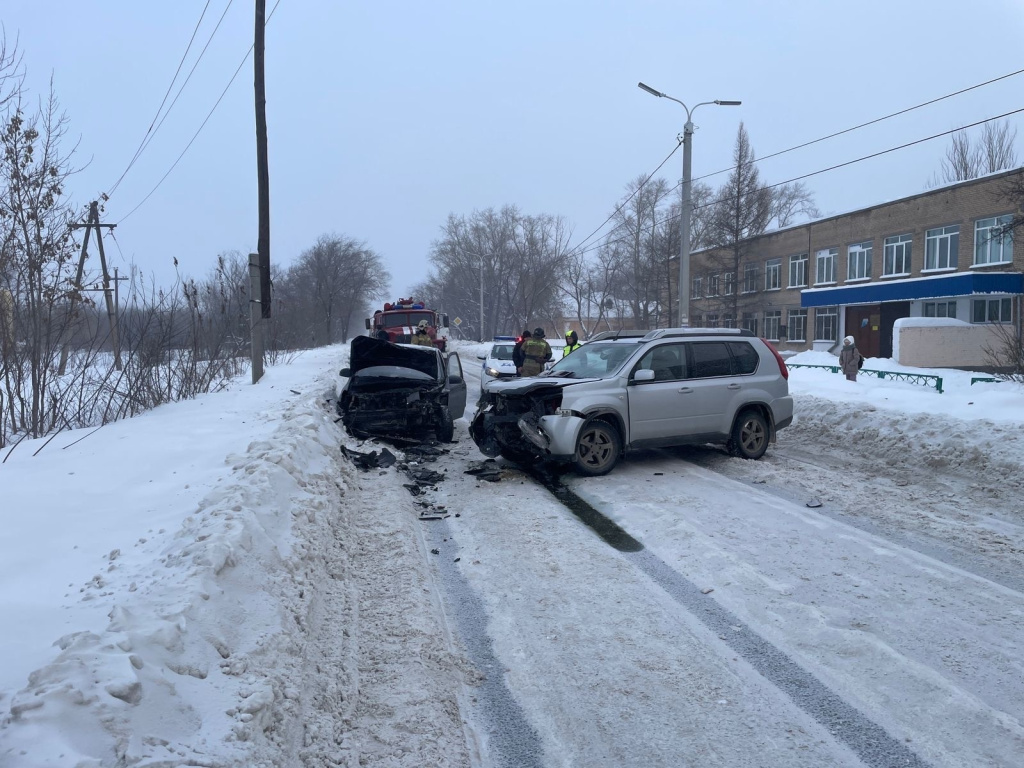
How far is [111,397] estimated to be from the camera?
1089cm

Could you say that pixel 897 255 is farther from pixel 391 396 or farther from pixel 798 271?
pixel 391 396

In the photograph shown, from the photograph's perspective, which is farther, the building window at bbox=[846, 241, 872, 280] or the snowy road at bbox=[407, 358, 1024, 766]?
the building window at bbox=[846, 241, 872, 280]

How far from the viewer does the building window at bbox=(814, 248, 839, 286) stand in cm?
4288

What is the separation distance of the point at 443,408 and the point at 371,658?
7.22m

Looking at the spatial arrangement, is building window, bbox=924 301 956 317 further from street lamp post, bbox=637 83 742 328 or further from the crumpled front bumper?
the crumpled front bumper

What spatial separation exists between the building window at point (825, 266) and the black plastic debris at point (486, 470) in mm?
38759

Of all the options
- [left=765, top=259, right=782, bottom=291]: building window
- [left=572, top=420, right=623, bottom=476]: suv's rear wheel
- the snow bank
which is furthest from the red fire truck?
[left=765, top=259, right=782, bottom=291]: building window

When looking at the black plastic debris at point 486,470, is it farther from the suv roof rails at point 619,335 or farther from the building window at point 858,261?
the building window at point 858,261

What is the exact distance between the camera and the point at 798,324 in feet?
→ 149

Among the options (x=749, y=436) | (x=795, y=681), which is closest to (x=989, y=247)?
(x=749, y=436)

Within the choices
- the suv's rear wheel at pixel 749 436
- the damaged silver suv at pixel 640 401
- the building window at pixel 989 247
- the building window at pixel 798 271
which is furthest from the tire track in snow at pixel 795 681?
the building window at pixel 798 271

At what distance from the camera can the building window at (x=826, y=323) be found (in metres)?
41.4

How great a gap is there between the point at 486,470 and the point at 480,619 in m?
4.70

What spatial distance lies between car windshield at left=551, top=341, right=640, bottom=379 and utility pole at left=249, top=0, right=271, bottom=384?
8.77 meters
